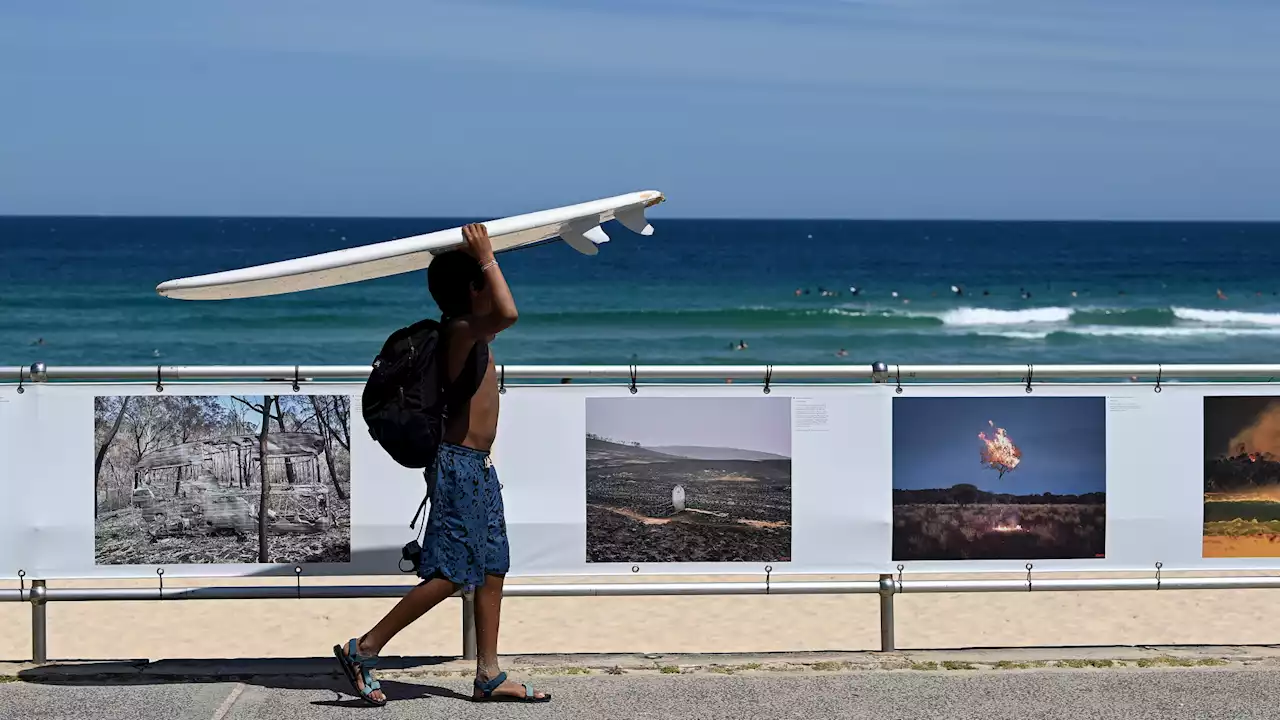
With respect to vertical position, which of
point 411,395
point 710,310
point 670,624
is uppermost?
point 710,310

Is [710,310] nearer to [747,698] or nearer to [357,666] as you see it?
[747,698]

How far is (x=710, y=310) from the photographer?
156 feet

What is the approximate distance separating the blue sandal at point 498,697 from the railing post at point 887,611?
4.69 feet

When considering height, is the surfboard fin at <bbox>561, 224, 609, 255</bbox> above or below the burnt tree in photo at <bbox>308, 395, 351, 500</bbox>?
above

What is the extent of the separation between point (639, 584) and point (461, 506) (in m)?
1.00

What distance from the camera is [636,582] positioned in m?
5.80

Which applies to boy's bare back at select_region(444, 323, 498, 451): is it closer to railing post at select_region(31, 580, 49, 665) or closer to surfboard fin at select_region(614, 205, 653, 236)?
surfboard fin at select_region(614, 205, 653, 236)

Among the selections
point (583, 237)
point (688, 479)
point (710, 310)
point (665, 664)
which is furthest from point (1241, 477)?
point (710, 310)

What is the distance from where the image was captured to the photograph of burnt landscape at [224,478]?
5.68 m

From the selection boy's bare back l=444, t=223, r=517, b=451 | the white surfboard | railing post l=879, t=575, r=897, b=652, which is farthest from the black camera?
railing post l=879, t=575, r=897, b=652

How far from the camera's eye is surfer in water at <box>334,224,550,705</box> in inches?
199

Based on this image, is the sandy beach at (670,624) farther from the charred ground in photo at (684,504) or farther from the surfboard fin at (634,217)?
the surfboard fin at (634,217)

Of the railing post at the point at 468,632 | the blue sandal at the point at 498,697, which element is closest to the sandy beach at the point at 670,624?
the railing post at the point at 468,632

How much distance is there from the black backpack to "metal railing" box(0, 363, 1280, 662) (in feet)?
1.69
